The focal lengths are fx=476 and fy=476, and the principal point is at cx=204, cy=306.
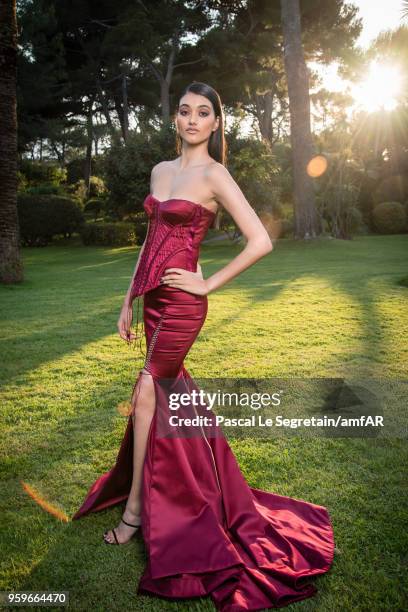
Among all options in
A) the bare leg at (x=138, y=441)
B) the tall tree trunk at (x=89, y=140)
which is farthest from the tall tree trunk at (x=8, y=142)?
the tall tree trunk at (x=89, y=140)

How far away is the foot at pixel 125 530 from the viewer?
8.30ft

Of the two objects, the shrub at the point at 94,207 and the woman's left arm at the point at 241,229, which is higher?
the shrub at the point at 94,207

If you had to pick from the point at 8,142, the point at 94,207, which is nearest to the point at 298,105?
the point at 8,142

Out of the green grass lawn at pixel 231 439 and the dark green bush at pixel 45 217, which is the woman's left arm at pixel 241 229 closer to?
the green grass lawn at pixel 231 439

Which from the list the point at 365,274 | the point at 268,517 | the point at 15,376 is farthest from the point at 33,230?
the point at 268,517

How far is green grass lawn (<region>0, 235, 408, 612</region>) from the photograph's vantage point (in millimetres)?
2299

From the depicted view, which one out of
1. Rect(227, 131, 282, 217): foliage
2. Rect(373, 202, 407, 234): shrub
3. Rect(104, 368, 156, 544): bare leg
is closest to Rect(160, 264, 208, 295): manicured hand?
Rect(104, 368, 156, 544): bare leg

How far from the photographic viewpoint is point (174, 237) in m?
2.37

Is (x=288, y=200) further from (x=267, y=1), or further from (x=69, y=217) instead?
(x=69, y=217)

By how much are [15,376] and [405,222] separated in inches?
1066

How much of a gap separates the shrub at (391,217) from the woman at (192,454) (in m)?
27.6

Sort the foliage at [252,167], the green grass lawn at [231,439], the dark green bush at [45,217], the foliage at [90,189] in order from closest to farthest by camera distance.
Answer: the green grass lawn at [231,439], the foliage at [252,167], the dark green bush at [45,217], the foliage at [90,189]

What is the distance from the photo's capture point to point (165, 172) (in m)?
2.56

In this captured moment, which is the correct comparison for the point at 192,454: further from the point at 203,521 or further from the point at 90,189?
the point at 90,189
